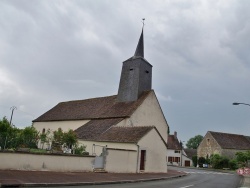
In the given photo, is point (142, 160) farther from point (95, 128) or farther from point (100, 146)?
point (95, 128)

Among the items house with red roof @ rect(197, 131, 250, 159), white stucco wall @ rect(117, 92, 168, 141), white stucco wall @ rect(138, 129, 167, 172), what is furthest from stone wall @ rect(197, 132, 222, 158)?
white stucco wall @ rect(138, 129, 167, 172)

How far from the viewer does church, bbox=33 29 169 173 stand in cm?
2412

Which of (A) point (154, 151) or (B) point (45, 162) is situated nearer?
(B) point (45, 162)

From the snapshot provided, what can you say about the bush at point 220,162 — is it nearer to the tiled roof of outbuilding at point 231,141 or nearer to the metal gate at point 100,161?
the tiled roof of outbuilding at point 231,141

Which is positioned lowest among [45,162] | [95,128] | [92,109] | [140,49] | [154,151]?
[45,162]

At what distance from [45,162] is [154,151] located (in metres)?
11.6

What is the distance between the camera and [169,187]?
15242 mm

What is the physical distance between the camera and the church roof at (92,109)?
32.2 m

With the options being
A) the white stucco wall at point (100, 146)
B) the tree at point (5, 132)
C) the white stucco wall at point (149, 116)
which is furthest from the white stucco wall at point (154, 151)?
the tree at point (5, 132)

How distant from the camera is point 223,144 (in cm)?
5562

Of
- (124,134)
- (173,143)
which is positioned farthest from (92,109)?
(173,143)

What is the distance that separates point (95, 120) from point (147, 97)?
6.94 m

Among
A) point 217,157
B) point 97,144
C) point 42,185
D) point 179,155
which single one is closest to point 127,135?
point 97,144

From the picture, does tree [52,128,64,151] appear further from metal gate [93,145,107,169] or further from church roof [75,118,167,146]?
metal gate [93,145,107,169]
